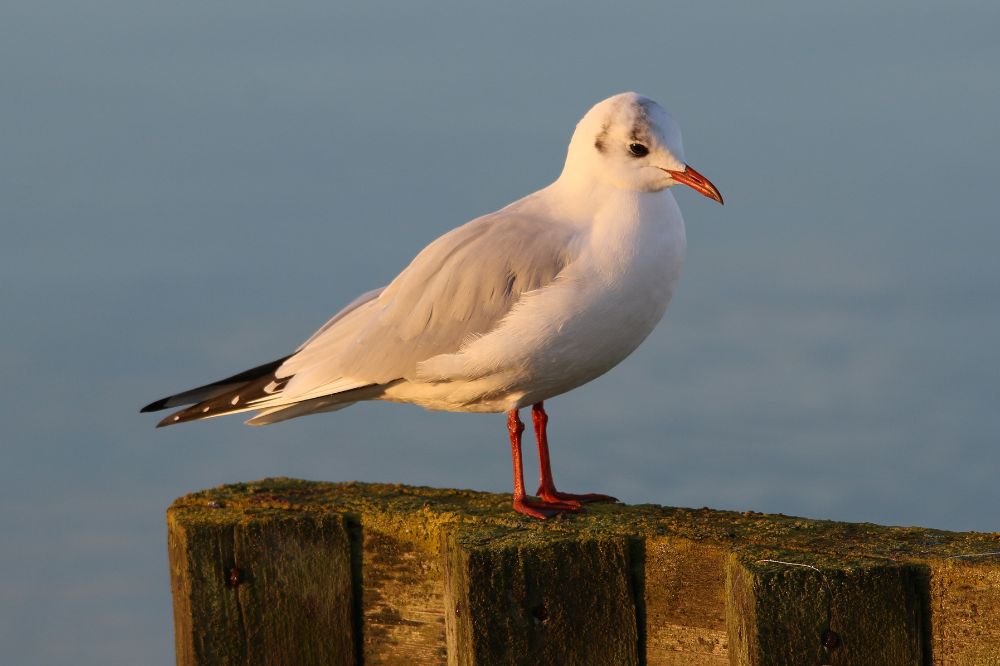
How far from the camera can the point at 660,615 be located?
594 centimetres

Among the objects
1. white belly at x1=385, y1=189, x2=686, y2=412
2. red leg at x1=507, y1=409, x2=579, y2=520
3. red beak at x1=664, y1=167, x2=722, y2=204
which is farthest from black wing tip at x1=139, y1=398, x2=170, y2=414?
red beak at x1=664, y1=167, x2=722, y2=204

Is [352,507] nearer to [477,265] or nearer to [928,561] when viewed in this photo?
[477,265]

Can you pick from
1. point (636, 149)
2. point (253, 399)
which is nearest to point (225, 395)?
point (253, 399)

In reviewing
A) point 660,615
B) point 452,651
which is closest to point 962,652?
point 660,615

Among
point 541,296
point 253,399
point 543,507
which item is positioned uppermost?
point 541,296

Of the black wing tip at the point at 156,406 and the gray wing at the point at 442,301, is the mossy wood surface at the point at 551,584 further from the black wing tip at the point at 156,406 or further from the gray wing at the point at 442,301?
the black wing tip at the point at 156,406

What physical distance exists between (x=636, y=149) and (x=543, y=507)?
73.7 inches

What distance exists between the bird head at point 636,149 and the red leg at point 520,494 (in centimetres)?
136

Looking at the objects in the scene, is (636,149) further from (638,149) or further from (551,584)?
(551,584)

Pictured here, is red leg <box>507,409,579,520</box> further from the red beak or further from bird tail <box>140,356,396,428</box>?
the red beak

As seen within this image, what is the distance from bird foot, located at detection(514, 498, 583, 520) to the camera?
7.00 metres

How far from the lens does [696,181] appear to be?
24.0ft

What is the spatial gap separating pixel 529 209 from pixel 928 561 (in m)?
2.83

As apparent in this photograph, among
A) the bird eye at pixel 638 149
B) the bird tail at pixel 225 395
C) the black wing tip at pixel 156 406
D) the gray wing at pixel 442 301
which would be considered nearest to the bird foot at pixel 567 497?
the gray wing at pixel 442 301
